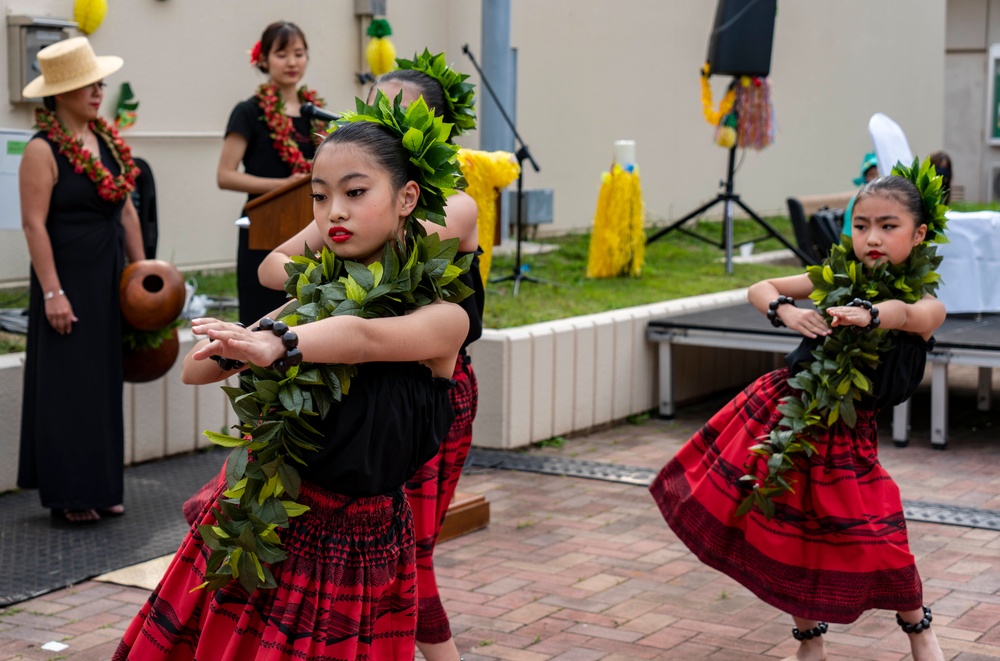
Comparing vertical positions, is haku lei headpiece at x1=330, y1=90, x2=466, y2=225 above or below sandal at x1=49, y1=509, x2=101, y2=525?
above

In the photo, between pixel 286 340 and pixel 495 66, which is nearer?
pixel 286 340

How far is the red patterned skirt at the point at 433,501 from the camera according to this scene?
3496 millimetres

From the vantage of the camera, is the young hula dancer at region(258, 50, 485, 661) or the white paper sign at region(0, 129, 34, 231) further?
the white paper sign at region(0, 129, 34, 231)

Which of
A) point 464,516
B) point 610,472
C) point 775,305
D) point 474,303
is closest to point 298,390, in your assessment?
point 474,303

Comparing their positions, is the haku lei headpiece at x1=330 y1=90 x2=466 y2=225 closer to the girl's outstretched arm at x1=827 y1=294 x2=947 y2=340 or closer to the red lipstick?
the red lipstick

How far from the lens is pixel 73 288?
5.32m

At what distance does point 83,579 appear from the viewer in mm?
4668

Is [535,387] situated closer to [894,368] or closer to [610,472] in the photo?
[610,472]

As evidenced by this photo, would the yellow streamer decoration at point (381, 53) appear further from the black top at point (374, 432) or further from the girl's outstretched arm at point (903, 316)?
the black top at point (374, 432)

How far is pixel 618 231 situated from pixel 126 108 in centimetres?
363

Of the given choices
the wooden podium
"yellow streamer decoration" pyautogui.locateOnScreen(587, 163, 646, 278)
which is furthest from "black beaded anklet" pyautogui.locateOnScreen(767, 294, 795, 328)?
"yellow streamer decoration" pyautogui.locateOnScreen(587, 163, 646, 278)

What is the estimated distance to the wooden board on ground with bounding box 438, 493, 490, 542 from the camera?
17.5ft

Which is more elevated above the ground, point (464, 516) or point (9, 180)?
point (9, 180)

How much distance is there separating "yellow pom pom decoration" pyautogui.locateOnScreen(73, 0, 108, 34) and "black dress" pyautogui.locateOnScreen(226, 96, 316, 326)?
2882mm
